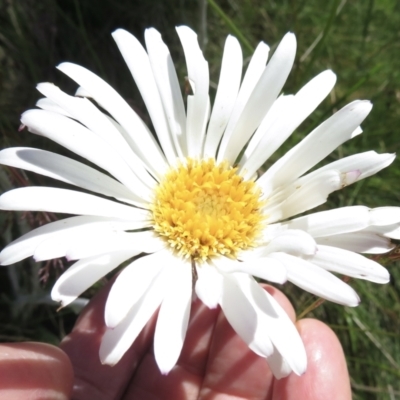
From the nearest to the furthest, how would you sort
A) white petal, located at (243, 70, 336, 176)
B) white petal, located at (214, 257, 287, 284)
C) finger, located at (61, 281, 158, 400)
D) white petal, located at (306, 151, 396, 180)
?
white petal, located at (214, 257, 287, 284) < white petal, located at (306, 151, 396, 180) < white petal, located at (243, 70, 336, 176) < finger, located at (61, 281, 158, 400)

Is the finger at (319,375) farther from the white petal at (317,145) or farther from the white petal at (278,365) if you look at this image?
the white petal at (317,145)

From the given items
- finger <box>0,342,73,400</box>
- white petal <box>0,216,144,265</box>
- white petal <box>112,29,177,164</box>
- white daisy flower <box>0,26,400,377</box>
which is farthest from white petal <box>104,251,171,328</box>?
white petal <box>112,29,177,164</box>

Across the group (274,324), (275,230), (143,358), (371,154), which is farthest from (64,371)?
(371,154)

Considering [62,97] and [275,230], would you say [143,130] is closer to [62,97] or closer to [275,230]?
[62,97]

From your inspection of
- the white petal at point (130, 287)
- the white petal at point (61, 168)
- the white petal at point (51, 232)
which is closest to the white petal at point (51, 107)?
the white petal at point (61, 168)

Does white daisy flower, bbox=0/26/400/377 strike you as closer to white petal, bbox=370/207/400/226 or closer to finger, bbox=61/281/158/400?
white petal, bbox=370/207/400/226

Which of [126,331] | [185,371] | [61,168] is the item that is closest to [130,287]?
[126,331]
